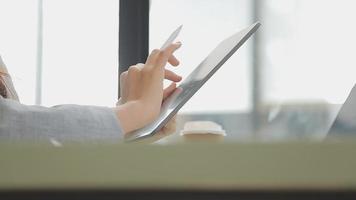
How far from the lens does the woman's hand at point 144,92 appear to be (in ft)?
2.81

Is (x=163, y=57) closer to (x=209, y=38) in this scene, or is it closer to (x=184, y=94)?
(x=184, y=94)

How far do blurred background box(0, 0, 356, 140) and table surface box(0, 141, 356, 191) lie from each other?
4.59 feet

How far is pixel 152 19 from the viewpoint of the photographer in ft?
5.96

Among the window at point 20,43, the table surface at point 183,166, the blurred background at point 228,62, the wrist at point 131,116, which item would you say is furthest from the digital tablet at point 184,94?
the window at point 20,43

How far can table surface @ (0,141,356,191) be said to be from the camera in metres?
0.21

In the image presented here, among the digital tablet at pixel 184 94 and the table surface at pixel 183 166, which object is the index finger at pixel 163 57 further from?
the table surface at pixel 183 166

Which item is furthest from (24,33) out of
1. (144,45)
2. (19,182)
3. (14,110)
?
(19,182)

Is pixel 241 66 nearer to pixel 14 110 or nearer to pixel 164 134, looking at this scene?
pixel 164 134

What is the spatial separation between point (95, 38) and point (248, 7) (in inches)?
22.3

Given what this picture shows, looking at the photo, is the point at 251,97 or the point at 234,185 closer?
the point at 234,185

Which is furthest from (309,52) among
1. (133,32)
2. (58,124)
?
(58,124)

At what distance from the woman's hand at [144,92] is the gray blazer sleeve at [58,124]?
7.3 inches

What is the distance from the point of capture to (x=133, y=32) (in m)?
1.79

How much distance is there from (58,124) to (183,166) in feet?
1.49
